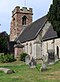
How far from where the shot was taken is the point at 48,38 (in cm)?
4303

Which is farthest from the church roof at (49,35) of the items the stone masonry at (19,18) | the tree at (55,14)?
the stone masonry at (19,18)

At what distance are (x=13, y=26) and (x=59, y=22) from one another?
3791 centimetres

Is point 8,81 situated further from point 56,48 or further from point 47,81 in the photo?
point 56,48

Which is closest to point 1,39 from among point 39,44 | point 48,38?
point 39,44

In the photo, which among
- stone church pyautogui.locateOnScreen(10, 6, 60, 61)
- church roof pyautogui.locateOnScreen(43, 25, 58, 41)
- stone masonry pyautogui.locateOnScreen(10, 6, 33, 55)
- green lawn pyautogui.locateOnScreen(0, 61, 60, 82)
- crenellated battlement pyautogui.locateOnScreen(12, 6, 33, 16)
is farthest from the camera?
crenellated battlement pyautogui.locateOnScreen(12, 6, 33, 16)

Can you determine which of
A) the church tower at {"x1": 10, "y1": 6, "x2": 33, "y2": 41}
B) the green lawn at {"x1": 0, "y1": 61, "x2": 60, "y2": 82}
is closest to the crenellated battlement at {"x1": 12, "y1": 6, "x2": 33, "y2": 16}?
the church tower at {"x1": 10, "y1": 6, "x2": 33, "y2": 41}

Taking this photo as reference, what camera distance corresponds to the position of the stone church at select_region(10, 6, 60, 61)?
132 feet

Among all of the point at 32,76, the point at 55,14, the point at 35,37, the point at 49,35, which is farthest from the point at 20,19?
the point at 32,76

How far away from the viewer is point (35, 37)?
4716 cm

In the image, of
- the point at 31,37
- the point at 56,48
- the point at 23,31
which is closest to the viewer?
the point at 56,48

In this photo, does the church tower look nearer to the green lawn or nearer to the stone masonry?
the stone masonry

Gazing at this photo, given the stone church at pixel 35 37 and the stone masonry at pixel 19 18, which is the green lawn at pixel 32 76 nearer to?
the stone church at pixel 35 37

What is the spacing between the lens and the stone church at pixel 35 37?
4038cm

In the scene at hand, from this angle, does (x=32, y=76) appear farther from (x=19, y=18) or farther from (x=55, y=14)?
(x=19, y=18)
